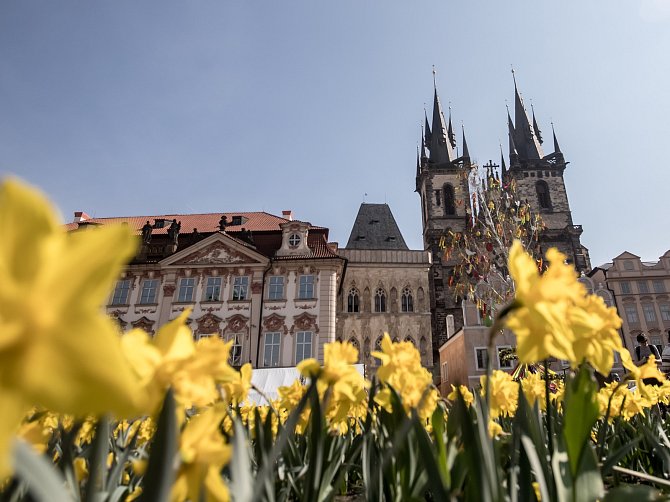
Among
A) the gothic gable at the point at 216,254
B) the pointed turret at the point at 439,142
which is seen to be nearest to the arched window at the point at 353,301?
the gothic gable at the point at 216,254

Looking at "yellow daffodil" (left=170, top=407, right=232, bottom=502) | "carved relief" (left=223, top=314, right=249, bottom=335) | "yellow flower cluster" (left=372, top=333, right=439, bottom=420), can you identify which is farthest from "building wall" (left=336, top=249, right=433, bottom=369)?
"yellow daffodil" (left=170, top=407, right=232, bottom=502)

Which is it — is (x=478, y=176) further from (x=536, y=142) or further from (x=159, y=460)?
(x=536, y=142)

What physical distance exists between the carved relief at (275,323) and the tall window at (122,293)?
6850 mm

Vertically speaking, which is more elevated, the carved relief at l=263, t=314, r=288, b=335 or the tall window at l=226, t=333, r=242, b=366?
the carved relief at l=263, t=314, r=288, b=335

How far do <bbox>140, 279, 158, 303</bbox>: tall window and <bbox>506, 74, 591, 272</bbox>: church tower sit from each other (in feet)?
96.9

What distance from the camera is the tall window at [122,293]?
1955 cm

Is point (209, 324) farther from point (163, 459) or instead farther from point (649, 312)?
point (649, 312)

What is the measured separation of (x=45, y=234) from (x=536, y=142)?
1850 inches

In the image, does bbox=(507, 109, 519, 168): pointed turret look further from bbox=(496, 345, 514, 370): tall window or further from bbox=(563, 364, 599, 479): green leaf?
bbox=(563, 364, 599, 479): green leaf

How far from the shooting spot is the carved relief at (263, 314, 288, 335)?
18578mm

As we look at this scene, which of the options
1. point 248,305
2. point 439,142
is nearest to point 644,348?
point 248,305

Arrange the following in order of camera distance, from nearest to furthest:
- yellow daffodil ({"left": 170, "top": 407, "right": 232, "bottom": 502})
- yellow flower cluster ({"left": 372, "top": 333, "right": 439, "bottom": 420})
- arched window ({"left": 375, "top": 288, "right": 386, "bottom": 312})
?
yellow daffodil ({"left": 170, "top": 407, "right": 232, "bottom": 502}) → yellow flower cluster ({"left": 372, "top": 333, "right": 439, "bottom": 420}) → arched window ({"left": 375, "top": 288, "right": 386, "bottom": 312})

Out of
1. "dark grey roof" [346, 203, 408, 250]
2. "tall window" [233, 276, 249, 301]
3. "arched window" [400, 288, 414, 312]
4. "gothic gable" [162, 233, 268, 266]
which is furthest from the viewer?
Answer: "dark grey roof" [346, 203, 408, 250]

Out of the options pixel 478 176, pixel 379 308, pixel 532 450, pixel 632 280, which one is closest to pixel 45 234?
pixel 532 450
